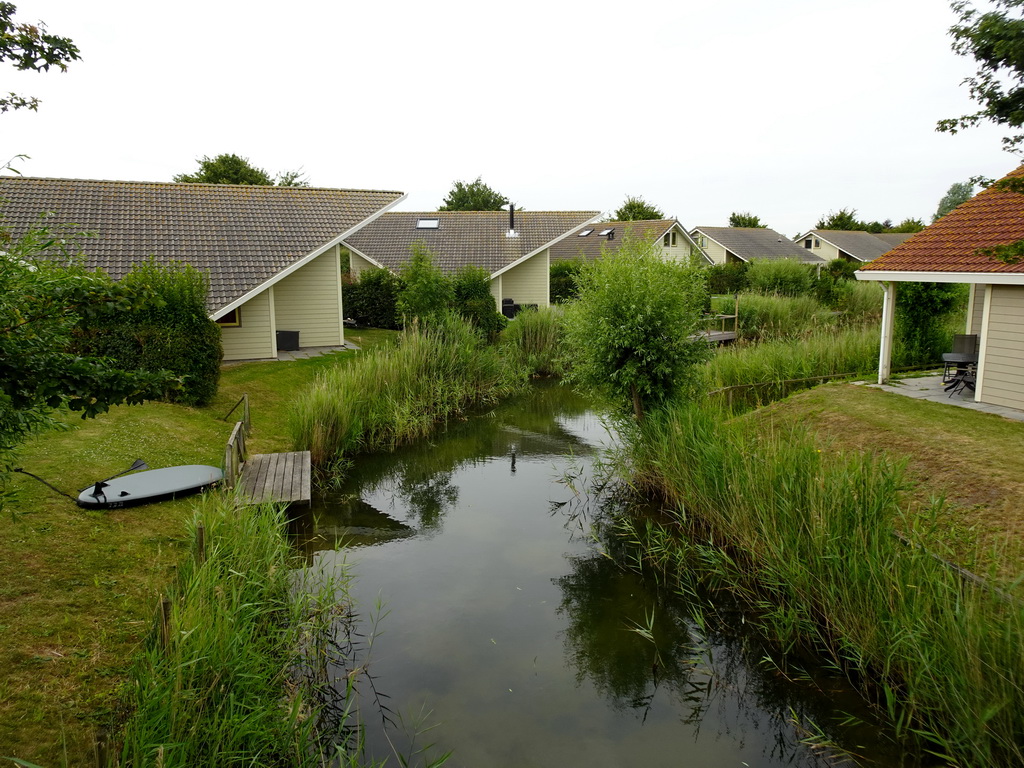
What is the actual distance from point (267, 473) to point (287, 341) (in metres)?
10.2

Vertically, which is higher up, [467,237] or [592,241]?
[592,241]

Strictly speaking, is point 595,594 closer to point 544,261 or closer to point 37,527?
point 37,527

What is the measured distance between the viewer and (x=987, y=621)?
13.8 ft

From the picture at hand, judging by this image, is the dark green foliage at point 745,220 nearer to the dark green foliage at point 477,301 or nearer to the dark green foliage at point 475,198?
the dark green foliage at point 475,198

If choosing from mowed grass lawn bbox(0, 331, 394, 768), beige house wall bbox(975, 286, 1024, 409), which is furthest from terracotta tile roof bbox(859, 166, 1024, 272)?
mowed grass lawn bbox(0, 331, 394, 768)

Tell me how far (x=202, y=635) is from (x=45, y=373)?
74.0 inches

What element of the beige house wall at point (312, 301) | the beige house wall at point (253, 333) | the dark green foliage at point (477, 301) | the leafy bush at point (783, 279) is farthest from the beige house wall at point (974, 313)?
the beige house wall at point (253, 333)

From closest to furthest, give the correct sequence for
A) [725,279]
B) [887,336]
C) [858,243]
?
[887,336] → [725,279] → [858,243]

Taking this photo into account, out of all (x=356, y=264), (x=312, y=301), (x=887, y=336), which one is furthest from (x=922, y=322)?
(x=356, y=264)

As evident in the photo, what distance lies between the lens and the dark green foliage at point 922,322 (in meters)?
15.5

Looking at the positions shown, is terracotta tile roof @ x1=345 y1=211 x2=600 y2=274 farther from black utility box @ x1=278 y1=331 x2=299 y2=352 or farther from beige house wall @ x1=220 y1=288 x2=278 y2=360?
beige house wall @ x1=220 y1=288 x2=278 y2=360

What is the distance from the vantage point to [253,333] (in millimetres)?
17297

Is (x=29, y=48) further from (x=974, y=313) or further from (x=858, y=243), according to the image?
(x=858, y=243)

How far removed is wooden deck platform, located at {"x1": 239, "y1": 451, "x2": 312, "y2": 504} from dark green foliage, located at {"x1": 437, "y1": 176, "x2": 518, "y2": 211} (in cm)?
5244
